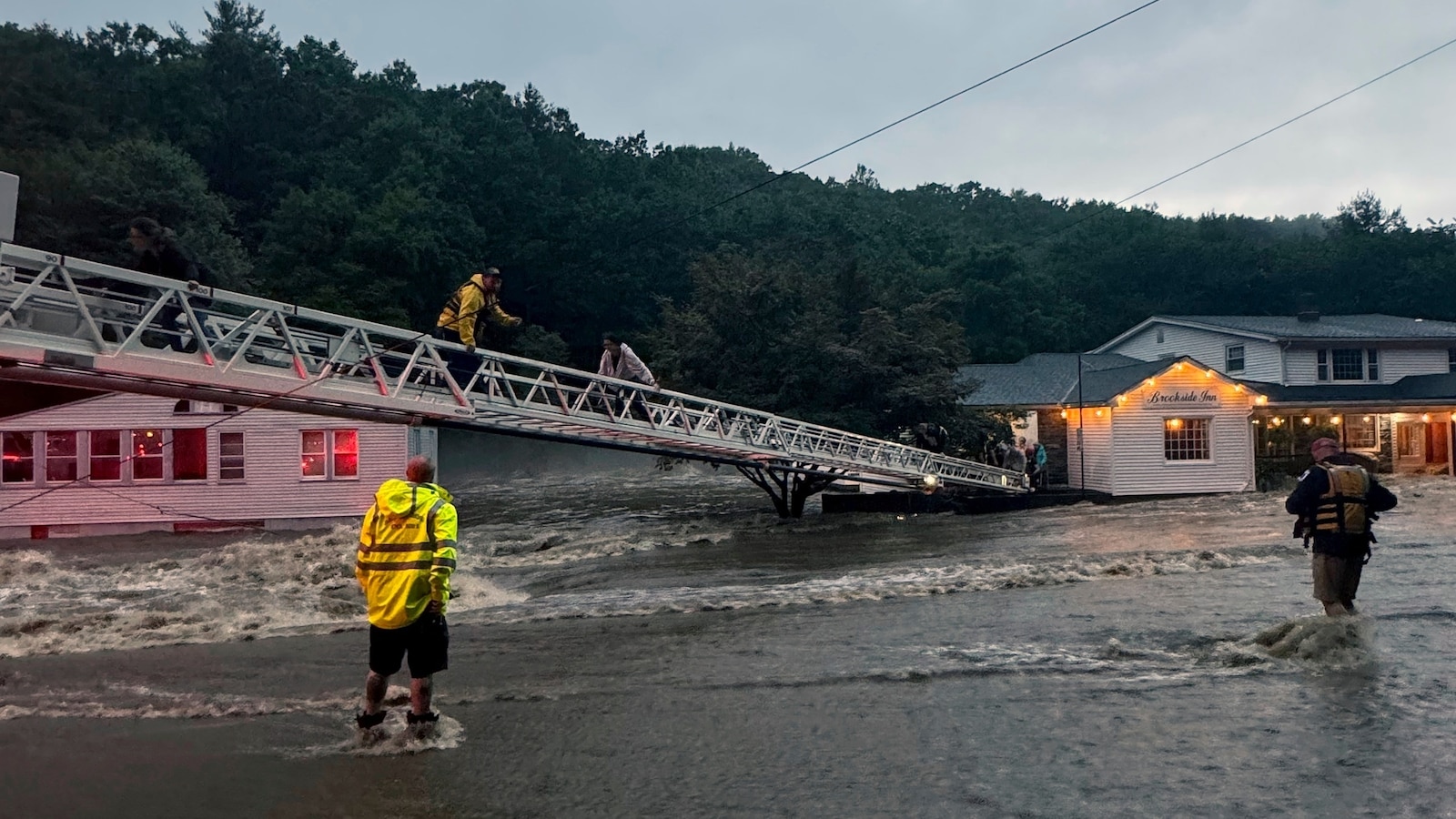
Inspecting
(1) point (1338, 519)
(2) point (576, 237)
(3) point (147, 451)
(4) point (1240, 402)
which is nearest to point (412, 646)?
(1) point (1338, 519)

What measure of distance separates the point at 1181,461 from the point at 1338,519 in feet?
79.8

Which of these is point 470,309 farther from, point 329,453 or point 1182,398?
point 1182,398

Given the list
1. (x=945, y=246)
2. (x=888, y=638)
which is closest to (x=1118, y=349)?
(x=945, y=246)

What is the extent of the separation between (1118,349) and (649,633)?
134 feet

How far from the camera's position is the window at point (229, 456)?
2633cm

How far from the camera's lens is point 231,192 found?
59781 mm

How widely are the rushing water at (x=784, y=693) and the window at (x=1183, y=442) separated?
618 inches

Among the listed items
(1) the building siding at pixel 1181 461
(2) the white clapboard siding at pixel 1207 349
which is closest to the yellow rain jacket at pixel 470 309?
(1) the building siding at pixel 1181 461

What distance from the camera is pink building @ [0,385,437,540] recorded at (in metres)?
25.6

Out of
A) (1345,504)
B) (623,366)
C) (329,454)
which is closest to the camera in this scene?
(1345,504)

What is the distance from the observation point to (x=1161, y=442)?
3194 cm

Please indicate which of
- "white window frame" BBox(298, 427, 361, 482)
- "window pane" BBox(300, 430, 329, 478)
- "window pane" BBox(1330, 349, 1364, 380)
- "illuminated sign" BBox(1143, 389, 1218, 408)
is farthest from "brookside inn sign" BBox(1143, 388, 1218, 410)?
"window pane" BBox(300, 430, 329, 478)

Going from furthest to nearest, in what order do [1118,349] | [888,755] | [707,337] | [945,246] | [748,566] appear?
[945,246]
[1118,349]
[707,337]
[748,566]
[888,755]

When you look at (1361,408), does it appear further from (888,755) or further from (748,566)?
(888,755)
